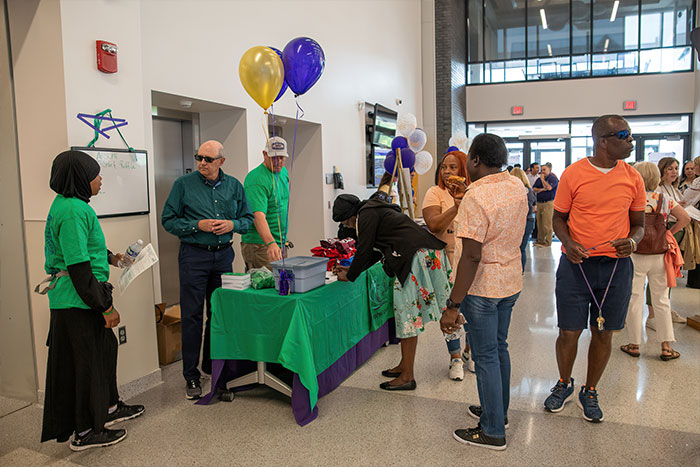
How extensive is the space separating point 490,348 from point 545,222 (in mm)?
9161

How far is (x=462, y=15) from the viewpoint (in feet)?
42.9

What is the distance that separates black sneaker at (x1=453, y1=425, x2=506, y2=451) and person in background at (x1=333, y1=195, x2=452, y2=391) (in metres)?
0.74

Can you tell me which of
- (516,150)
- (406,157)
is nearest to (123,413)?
(406,157)

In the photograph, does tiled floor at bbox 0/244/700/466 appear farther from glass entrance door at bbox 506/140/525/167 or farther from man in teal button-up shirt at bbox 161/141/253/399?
glass entrance door at bbox 506/140/525/167

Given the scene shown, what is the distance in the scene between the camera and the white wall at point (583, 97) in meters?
12.0

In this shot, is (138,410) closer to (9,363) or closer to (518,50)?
(9,363)

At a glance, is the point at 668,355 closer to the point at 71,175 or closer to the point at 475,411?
the point at 475,411

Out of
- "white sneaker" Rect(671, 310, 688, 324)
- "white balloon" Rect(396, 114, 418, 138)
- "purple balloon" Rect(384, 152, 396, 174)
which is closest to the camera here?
"white sneaker" Rect(671, 310, 688, 324)

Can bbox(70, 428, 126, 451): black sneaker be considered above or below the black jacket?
below

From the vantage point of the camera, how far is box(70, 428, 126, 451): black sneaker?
2.77 metres

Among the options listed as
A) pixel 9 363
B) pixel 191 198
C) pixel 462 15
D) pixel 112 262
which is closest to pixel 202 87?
pixel 191 198

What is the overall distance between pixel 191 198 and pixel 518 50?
475 inches

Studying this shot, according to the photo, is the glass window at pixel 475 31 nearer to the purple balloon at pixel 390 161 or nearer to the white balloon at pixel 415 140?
the white balloon at pixel 415 140

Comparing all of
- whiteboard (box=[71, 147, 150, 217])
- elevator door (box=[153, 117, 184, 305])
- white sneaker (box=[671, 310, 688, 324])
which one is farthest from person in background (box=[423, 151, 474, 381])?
white sneaker (box=[671, 310, 688, 324])
